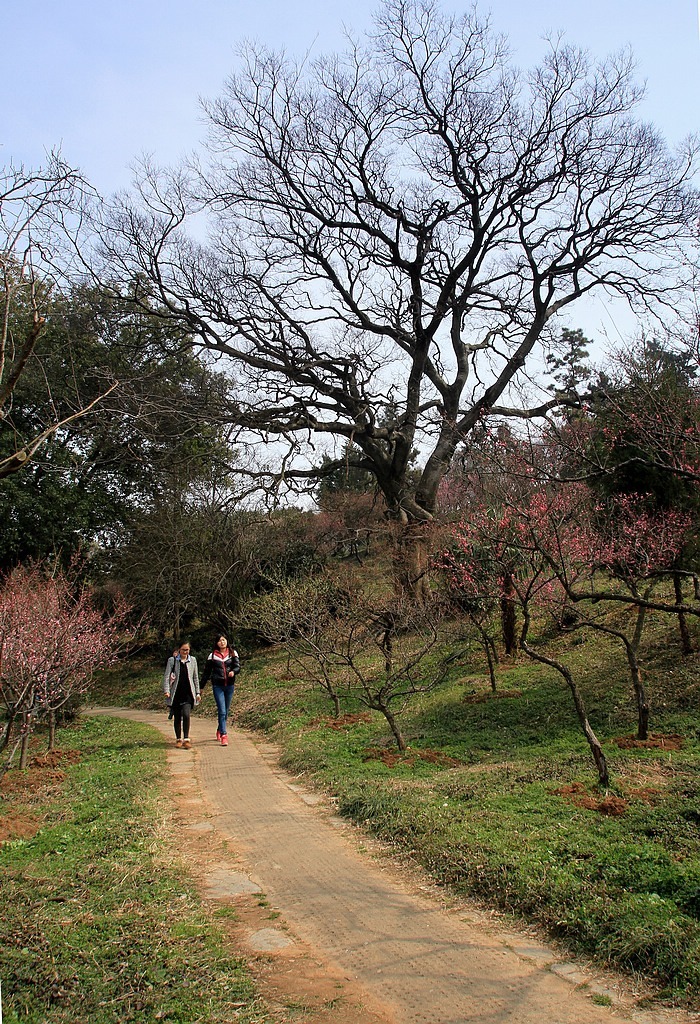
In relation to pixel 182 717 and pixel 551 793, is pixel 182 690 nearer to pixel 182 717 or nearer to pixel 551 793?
pixel 182 717

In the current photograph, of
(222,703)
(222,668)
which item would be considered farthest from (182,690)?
(222,668)

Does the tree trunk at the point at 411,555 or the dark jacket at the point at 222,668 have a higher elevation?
the tree trunk at the point at 411,555

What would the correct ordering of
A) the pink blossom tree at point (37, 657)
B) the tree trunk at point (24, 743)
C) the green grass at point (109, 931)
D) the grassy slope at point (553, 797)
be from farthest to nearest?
1. the pink blossom tree at point (37, 657)
2. the tree trunk at point (24, 743)
3. the grassy slope at point (553, 797)
4. the green grass at point (109, 931)

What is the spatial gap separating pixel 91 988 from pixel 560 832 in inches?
139

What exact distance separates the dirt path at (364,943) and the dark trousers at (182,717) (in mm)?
4102

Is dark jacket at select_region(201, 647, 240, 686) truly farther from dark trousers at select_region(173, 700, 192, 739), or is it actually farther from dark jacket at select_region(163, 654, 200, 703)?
dark trousers at select_region(173, 700, 192, 739)

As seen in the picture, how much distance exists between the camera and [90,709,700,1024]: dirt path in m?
3.82

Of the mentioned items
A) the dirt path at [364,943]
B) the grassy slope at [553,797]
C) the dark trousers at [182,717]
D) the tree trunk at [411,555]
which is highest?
the tree trunk at [411,555]

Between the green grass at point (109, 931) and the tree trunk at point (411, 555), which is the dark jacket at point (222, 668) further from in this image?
the tree trunk at point (411, 555)

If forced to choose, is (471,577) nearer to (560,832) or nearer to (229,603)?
(560,832)

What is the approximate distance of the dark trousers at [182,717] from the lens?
1136 cm

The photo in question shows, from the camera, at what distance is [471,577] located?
12.1 m

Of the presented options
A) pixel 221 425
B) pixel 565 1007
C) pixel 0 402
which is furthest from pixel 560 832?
pixel 221 425

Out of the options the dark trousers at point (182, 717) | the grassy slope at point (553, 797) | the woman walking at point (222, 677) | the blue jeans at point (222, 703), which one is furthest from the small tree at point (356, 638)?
the dark trousers at point (182, 717)
